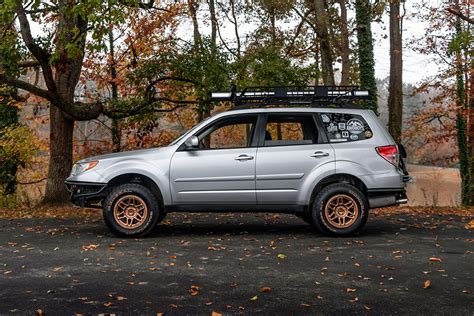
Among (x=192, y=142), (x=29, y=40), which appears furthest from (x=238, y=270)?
(x=29, y=40)

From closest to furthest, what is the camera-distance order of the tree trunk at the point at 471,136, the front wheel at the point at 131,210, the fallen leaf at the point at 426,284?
the fallen leaf at the point at 426,284 < the front wheel at the point at 131,210 < the tree trunk at the point at 471,136

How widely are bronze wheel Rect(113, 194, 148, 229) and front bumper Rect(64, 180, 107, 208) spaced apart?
14.6 inches

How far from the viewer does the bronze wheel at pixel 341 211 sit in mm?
7844

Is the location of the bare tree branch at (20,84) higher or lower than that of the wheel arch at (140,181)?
higher

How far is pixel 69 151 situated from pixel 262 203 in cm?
729

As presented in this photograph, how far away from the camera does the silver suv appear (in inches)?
309

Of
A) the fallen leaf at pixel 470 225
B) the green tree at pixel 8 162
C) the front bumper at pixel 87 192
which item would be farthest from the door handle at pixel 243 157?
the green tree at pixel 8 162

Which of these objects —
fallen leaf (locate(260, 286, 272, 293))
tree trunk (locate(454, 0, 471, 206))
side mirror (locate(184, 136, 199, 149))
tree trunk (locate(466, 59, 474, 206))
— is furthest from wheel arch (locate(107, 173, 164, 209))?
tree trunk (locate(454, 0, 471, 206))

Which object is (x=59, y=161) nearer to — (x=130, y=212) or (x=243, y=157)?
(x=130, y=212)

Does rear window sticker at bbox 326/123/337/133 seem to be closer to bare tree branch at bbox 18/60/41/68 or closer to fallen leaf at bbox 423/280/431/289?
fallen leaf at bbox 423/280/431/289

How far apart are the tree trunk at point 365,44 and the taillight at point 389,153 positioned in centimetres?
993

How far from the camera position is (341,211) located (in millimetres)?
7891

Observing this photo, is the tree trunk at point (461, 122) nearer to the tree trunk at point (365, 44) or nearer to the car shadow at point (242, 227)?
the tree trunk at point (365, 44)

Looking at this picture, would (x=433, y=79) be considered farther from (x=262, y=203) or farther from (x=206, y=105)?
(x=262, y=203)
